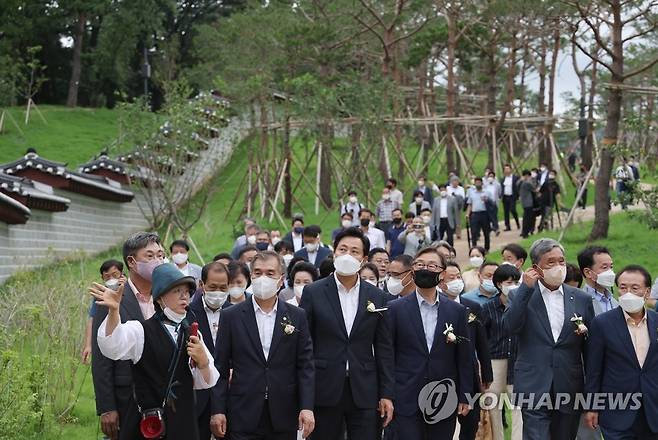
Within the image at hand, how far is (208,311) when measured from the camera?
282 inches

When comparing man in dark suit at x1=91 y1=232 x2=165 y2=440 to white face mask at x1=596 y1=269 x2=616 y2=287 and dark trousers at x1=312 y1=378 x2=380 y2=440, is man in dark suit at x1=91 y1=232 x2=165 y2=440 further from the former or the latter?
white face mask at x1=596 y1=269 x2=616 y2=287

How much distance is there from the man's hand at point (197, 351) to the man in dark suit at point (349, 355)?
5.87 feet

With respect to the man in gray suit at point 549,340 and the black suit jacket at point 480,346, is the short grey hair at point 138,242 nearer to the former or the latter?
the man in gray suit at point 549,340

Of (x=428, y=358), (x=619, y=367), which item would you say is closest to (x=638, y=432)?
(x=619, y=367)

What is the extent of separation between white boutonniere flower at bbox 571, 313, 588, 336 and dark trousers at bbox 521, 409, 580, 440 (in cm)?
61

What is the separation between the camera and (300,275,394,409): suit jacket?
6766 millimetres

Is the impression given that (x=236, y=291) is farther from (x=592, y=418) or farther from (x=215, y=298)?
(x=592, y=418)

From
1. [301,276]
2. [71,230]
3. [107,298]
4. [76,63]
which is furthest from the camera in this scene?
[76,63]

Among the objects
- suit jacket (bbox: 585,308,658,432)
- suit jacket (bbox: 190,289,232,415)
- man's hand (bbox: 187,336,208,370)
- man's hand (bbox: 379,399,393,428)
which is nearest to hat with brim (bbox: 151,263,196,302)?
man's hand (bbox: 187,336,208,370)

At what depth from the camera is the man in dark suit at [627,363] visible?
669 cm

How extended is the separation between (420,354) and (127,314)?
2303mm

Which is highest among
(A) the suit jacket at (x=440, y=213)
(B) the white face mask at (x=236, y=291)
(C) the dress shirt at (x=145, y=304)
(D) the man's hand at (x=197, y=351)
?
(C) the dress shirt at (x=145, y=304)

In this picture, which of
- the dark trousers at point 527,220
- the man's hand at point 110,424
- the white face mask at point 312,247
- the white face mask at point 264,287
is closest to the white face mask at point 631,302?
the white face mask at point 264,287

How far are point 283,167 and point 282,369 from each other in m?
21.2
